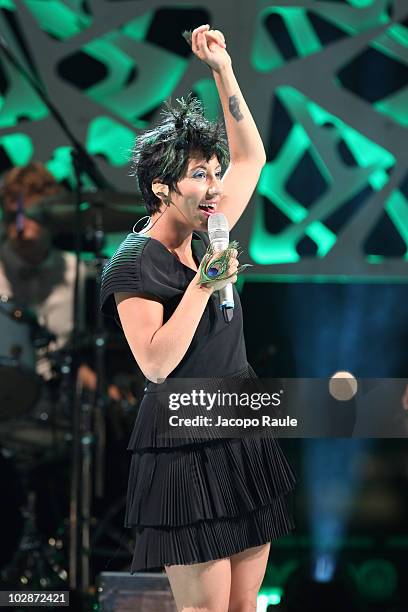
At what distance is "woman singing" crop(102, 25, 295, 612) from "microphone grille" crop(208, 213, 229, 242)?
70mm

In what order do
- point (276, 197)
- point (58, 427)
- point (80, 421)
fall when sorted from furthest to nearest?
1. point (276, 197)
2. point (58, 427)
3. point (80, 421)

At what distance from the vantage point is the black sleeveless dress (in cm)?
203

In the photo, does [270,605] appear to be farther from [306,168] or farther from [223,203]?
[306,168]

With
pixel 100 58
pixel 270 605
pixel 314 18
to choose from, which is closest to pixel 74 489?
pixel 270 605

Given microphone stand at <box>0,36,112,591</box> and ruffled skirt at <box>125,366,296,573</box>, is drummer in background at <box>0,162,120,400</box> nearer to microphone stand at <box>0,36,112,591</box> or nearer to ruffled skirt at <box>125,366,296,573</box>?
microphone stand at <box>0,36,112,591</box>

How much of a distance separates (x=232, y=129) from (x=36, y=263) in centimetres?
289

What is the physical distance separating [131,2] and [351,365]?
2.26 m

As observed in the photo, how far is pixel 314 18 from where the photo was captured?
4.95 meters

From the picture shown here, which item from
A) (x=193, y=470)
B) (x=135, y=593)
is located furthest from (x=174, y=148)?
(x=135, y=593)

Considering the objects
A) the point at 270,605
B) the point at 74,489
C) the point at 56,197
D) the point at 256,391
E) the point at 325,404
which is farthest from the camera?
the point at 56,197

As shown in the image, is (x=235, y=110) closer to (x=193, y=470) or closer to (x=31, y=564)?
(x=193, y=470)

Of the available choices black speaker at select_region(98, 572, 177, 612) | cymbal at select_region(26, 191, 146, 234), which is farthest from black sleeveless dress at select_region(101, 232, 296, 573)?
cymbal at select_region(26, 191, 146, 234)

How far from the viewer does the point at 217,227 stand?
2.00 m

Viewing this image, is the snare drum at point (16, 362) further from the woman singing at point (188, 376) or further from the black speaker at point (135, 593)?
the woman singing at point (188, 376)
